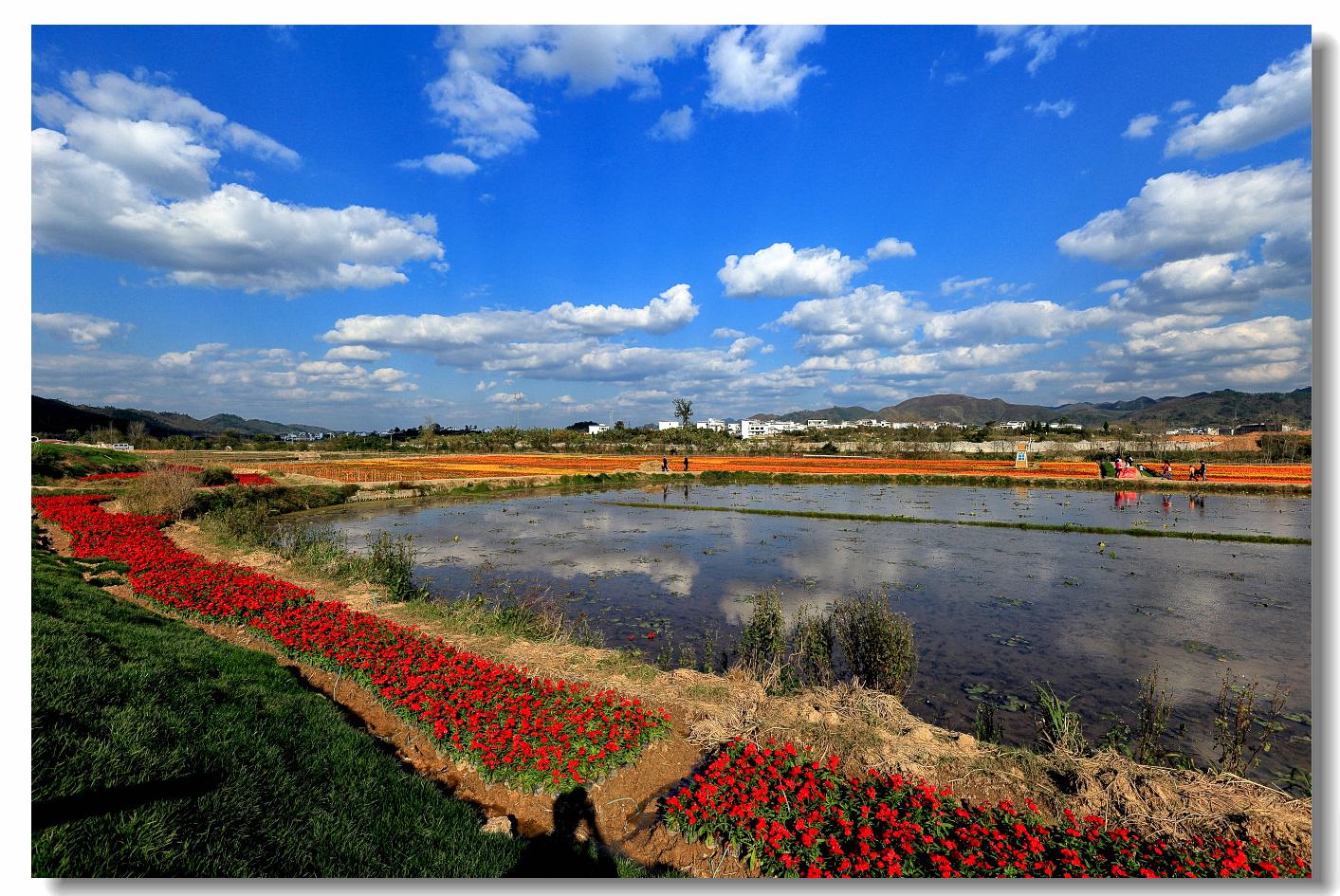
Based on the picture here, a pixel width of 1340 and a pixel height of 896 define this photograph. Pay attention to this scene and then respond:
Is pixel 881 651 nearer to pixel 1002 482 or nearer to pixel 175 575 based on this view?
pixel 175 575

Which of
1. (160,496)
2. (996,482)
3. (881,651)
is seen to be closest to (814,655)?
(881,651)

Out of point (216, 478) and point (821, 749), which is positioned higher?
point (216, 478)

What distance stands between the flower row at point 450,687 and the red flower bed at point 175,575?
0.04 metres

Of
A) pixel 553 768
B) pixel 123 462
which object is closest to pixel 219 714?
pixel 553 768

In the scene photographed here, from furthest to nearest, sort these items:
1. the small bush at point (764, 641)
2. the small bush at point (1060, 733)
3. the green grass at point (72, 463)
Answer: the green grass at point (72, 463), the small bush at point (764, 641), the small bush at point (1060, 733)

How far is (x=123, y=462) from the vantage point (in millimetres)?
42156

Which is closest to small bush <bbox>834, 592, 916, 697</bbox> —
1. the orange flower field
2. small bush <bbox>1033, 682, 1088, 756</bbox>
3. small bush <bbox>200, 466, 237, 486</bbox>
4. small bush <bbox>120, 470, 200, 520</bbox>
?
small bush <bbox>1033, 682, 1088, 756</bbox>

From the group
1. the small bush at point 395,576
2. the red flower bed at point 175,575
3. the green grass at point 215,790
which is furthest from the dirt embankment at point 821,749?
the small bush at point 395,576

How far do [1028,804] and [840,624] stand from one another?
19.0 ft

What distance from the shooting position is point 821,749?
6.73m

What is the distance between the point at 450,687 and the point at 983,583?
16468mm

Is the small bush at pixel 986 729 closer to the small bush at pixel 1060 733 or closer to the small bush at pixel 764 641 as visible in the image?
the small bush at pixel 1060 733

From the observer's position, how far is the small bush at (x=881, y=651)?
381 inches

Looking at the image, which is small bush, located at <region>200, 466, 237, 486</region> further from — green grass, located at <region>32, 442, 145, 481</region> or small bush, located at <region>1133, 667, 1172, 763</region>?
small bush, located at <region>1133, 667, 1172, 763</region>
